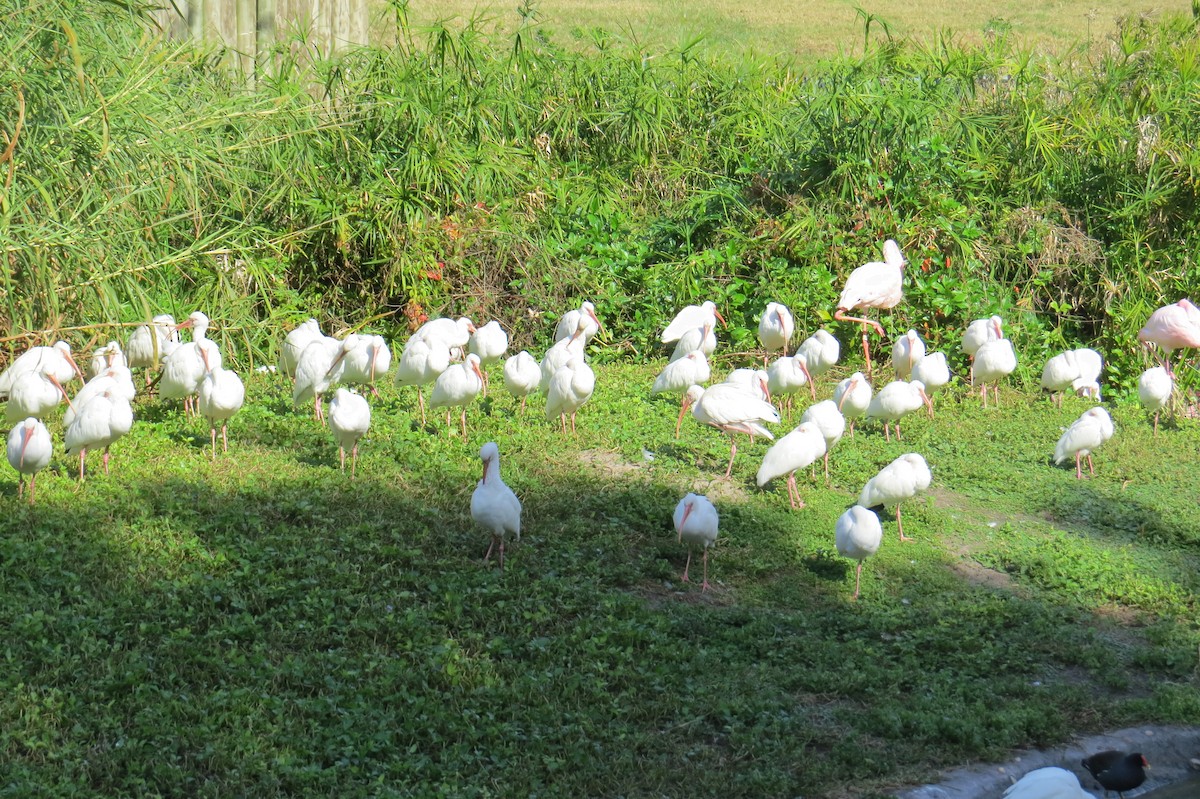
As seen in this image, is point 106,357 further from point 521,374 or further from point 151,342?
point 521,374

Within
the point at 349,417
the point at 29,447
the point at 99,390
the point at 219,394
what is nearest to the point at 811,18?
the point at 349,417

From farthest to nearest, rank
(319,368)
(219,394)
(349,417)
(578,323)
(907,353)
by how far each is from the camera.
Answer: (578,323)
(907,353)
(319,368)
(219,394)
(349,417)

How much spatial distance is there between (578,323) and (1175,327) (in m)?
4.55

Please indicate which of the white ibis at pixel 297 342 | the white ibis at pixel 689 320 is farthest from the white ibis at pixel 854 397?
the white ibis at pixel 297 342

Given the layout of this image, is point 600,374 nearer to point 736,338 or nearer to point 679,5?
point 736,338

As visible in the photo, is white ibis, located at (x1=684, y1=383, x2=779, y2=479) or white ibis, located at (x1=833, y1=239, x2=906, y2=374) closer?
white ibis, located at (x1=684, y1=383, x2=779, y2=479)

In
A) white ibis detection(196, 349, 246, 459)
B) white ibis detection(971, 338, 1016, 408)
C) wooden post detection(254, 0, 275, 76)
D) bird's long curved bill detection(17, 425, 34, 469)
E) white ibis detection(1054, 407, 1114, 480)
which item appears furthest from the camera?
wooden post detection(254, 0, 275, 76)

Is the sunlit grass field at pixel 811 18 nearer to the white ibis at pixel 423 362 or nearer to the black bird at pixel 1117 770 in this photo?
the white ibis at pixel 423 362

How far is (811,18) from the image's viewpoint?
79.6 ft

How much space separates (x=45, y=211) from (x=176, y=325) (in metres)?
1.21

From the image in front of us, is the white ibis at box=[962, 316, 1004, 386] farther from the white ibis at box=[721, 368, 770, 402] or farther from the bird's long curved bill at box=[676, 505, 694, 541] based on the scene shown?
the bird's long curved bill at box=[676, 505, 694, 541]

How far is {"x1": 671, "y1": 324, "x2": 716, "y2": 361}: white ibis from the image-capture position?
9.56 m

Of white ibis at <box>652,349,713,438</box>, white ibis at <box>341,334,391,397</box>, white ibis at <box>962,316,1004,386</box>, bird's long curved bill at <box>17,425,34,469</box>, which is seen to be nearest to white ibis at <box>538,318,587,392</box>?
white ibis at <box>652,349,713,438</box>

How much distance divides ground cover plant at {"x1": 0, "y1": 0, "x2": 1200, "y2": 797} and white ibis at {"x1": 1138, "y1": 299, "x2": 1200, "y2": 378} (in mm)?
498
